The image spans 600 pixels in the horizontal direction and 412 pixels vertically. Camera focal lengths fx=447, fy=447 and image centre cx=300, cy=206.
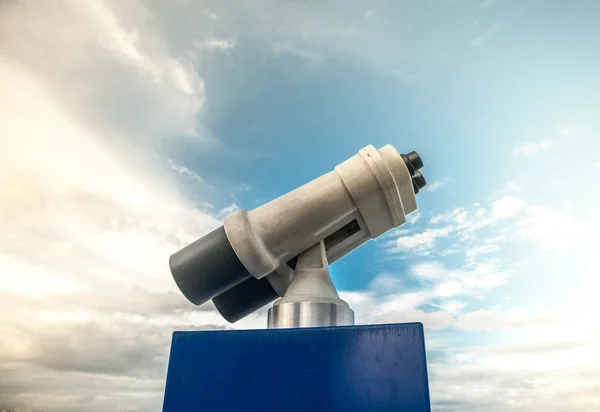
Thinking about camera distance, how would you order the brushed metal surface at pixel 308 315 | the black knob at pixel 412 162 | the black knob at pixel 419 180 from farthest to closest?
the black knob at pixel 419 180, the black knob at pixel 412 162, the brushed metal surface at pixel 308 315

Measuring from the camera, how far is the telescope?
166cm

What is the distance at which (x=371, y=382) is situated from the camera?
64.3 inches

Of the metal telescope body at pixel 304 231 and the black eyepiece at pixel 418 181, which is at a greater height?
the black eyepiece at pixel 418 181

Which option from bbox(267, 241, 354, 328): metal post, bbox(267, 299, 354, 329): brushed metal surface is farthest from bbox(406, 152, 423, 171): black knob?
bbox(267, 299, 354, 329): brushed metal surface

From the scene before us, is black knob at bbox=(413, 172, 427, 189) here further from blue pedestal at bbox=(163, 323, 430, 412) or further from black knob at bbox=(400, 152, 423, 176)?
blue pedestal at bbox=(163, 323, 430, 412)

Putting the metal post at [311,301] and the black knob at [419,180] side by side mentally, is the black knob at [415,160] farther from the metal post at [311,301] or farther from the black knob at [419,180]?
the metal post at [311,301]

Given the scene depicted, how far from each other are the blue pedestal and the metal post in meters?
0.23

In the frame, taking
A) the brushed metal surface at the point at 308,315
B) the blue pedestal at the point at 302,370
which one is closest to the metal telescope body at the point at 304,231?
the brushed metal surface at the point at 308,315

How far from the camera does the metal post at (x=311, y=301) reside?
1.98m

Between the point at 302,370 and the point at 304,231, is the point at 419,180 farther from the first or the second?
the point at 302,370

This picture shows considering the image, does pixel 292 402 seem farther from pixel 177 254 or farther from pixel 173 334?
pixel 177 254

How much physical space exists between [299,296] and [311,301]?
0.22 ft

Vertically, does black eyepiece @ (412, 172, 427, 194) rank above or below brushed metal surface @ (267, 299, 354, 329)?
above

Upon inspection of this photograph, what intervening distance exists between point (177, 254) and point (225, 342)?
22.7 inches
